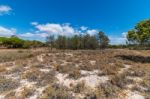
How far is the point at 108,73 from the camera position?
42.2ft

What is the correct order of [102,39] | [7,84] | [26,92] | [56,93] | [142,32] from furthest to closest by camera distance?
[102,39]
[142,32]
[7,84]
[26,92]
[56,93]

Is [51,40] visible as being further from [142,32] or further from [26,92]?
[26,92]

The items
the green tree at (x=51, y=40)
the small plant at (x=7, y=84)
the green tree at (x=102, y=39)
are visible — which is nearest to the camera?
the small plant at (x=7, y=84)

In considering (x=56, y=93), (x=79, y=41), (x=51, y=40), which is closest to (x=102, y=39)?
(x=79, y=41)

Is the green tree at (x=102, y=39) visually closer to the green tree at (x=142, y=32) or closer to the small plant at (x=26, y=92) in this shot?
the green tree at (x=142, y=32)

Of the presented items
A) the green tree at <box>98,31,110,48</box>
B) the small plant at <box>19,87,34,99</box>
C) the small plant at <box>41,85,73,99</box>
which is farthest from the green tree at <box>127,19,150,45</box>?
the green tree at <box>98,31,110,48</box>

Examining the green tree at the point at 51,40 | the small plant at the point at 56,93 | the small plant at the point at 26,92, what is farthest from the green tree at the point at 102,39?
the small plant at the point at 26,92

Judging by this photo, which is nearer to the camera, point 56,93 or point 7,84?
point 56,93

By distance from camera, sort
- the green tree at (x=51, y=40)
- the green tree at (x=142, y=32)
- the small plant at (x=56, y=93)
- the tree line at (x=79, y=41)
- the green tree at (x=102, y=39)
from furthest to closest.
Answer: the green tree at (x=102, y=39)
the green tree at (x=51, y=40)
the tree line at (x=79, y=41)
the green tree at (x=142, y=32)
the small plant at (x=56, y=93)

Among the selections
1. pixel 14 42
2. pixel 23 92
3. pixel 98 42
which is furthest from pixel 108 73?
pixel 14 42

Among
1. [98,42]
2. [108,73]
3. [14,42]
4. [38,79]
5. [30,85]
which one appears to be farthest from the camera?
[14,42]

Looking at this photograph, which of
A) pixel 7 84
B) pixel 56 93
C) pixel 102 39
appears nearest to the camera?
pixel 56 93

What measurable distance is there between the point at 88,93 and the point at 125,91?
233 cm

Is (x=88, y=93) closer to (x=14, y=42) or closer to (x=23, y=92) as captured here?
(x=23, y=92)
